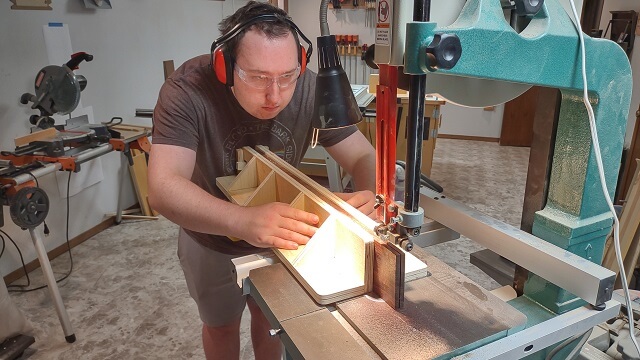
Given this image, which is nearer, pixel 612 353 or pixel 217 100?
pixel 612 353

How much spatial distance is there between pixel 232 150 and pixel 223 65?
Answer: 0.34m

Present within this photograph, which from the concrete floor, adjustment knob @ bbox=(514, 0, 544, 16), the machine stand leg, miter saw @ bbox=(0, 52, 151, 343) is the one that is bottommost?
the concrete floor

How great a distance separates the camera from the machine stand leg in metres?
2.15

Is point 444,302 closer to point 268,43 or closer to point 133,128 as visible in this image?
point 268,43

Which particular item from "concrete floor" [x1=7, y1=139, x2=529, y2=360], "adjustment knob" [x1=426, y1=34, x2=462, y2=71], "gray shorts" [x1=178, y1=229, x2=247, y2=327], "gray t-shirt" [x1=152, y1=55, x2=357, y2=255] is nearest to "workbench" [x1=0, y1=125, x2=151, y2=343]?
"concrete floor" [x1=7, y1=139, x2=529, y2=360]

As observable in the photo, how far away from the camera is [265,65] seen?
1.20 meters

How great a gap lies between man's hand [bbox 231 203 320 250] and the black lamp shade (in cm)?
28

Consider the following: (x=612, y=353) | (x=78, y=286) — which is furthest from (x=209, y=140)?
(x=78, y=286)

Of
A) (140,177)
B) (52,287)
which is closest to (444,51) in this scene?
(52,287)

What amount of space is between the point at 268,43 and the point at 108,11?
8.54ft

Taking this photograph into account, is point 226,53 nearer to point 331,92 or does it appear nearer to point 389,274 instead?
point 331,92

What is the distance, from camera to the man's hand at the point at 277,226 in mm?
1008

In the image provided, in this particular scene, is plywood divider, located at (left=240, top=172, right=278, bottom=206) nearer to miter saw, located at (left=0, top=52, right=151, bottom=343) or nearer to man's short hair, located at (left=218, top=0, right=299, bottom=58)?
man's short hair, located at (left=218, top=0, right=299, bottom=58)

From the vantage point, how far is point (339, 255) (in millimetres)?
990
